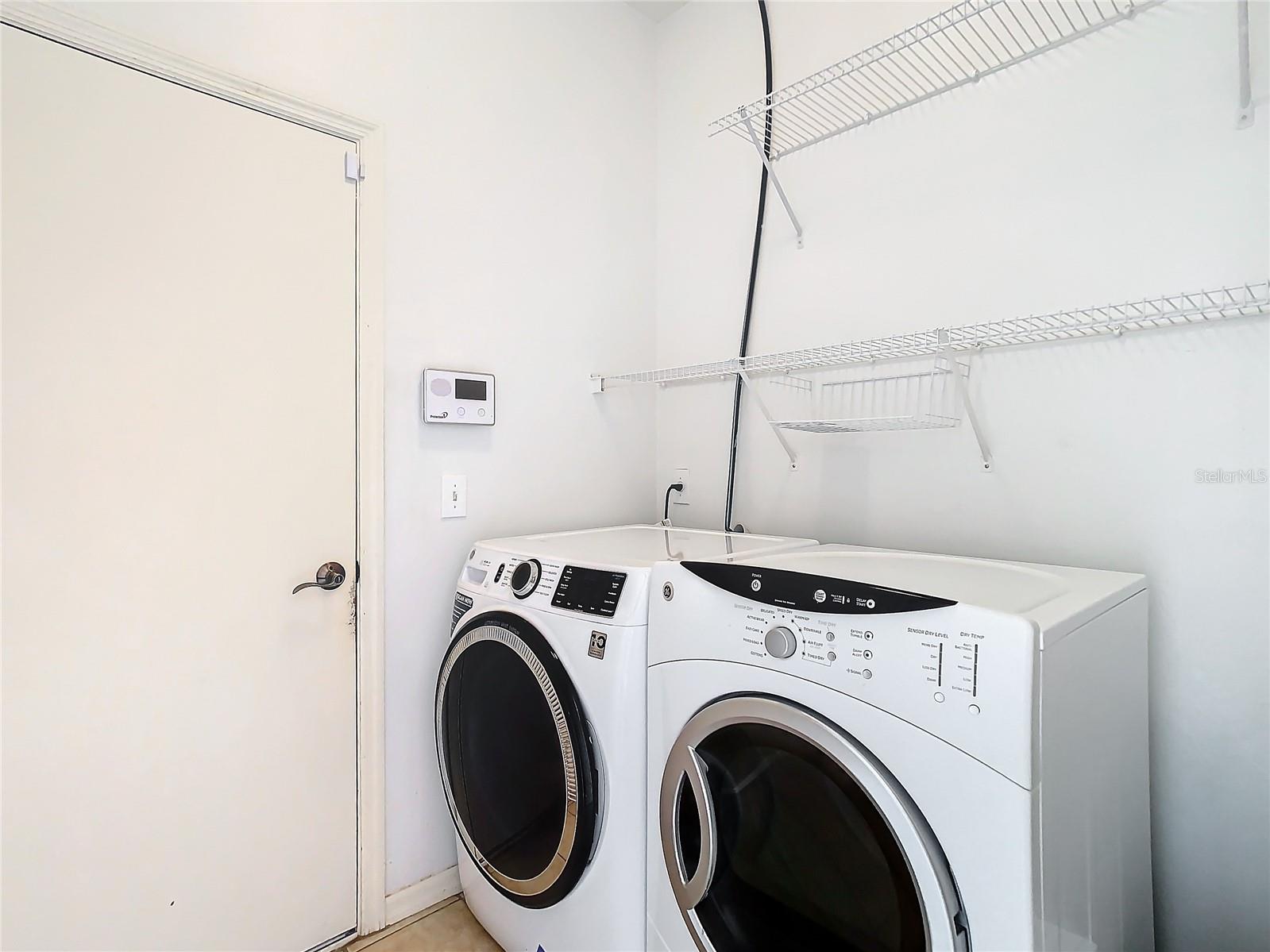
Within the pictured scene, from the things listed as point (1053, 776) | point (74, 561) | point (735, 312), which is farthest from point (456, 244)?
point (1053, 776)

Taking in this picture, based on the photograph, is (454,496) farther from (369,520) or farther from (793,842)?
(793,842)

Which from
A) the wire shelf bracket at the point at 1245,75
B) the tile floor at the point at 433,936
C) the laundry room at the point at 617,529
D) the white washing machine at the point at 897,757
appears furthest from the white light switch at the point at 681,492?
the wire shelf bracket at the point at 1245,75

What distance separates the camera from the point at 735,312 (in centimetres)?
211

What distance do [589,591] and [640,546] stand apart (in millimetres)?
275

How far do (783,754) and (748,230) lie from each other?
5.23ft

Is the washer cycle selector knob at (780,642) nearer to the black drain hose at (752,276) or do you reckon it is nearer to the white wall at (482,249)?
the black drain hose at (752,276)

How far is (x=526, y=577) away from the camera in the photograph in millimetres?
1500

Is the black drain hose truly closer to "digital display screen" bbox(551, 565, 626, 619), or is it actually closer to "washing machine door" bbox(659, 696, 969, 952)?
"digital display screen" bbox(551, 565, 626, 619)

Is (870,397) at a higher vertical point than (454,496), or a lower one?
higher

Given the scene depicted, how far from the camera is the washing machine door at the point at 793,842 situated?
0.88 meters

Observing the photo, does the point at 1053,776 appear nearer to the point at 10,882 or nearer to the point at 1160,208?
the point at 1160,208

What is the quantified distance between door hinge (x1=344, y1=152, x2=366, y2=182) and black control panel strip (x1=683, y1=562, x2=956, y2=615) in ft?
4.16

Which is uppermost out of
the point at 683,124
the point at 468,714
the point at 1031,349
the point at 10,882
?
the point at 683,124

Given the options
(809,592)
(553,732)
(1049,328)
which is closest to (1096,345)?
(1049,328)
